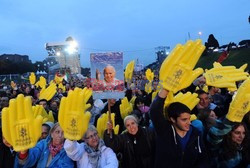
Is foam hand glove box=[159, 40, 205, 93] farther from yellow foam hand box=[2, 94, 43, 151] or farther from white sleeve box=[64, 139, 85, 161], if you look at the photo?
yellow foam hand box=[2, 94, 43, 151]

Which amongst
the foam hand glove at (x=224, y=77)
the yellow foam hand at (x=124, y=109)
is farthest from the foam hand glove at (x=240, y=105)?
the yellow foam hand at (x=124, y=109)

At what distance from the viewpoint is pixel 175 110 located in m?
3.30

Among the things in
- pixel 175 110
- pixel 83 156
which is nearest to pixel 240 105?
pixel 175 110

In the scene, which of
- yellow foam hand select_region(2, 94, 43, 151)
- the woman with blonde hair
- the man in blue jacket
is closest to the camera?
yellow foam hand select_region(2, 94, 43, 151)

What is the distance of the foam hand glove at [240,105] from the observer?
359 centimetres

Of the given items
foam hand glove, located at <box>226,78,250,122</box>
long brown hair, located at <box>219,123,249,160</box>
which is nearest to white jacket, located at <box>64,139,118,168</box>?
long brown hair, located at <box>219,123,249,160</box>

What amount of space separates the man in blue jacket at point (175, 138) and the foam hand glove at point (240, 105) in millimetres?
527

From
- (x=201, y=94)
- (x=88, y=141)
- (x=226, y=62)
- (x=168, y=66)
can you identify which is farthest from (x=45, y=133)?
(x=226, y=62)

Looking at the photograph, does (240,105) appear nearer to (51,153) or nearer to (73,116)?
(73,116)

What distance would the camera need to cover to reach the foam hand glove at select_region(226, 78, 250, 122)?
11.8 feet

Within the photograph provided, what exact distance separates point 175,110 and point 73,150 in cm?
118

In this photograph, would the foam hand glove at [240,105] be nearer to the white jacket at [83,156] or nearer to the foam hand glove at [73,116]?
the white jacket at [83,156]

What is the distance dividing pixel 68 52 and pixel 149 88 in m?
58.2

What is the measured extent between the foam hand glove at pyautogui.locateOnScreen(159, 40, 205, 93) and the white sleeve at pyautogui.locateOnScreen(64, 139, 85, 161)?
116 centimetres
